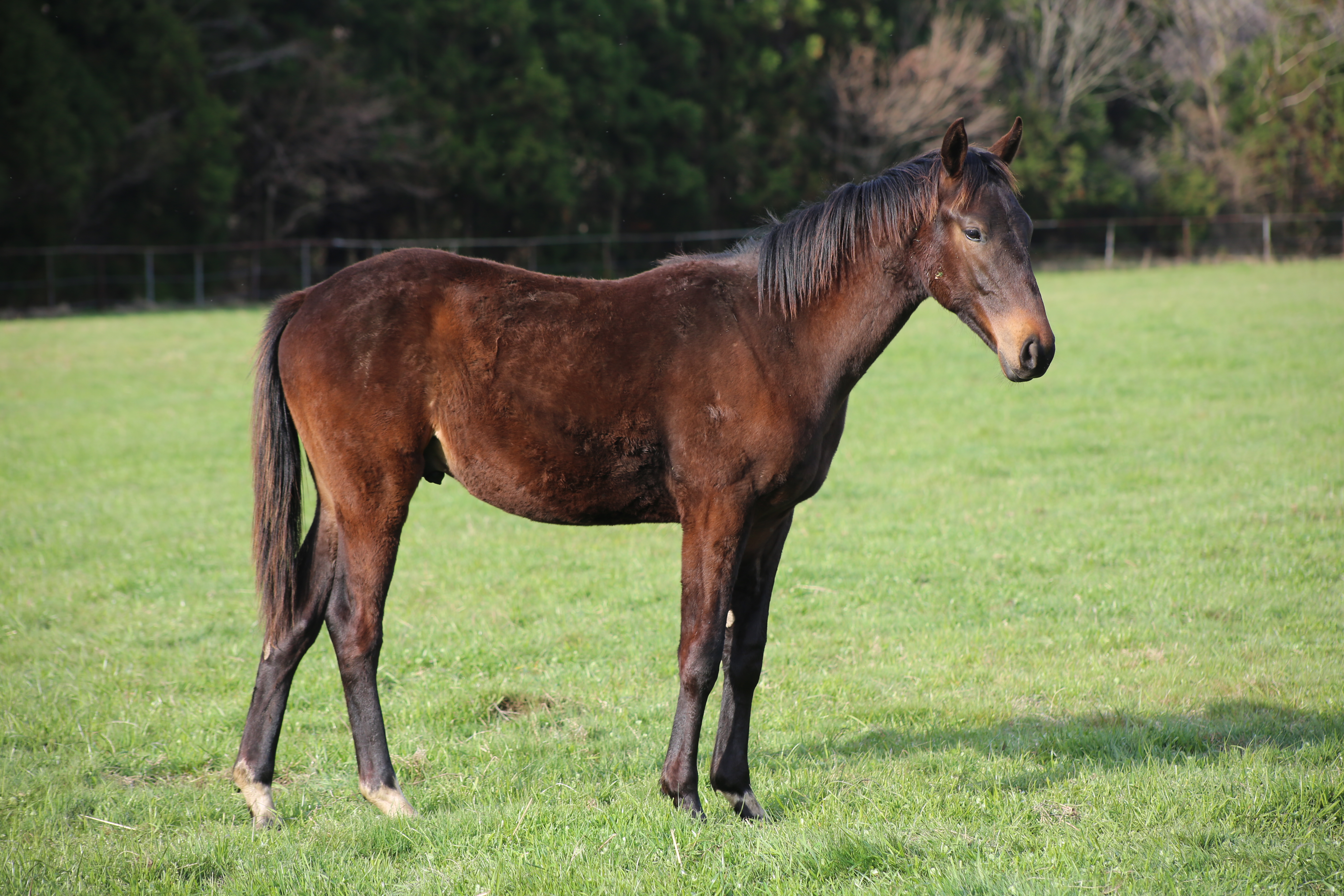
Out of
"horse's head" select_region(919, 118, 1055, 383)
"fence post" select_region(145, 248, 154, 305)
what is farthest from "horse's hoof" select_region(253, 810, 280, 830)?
"fence post" select_region(145, 248, 154, 305)

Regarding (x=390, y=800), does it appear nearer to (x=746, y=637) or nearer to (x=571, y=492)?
(x=571, y=492)

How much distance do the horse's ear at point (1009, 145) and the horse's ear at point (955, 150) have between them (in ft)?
0.72

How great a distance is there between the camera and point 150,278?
85.5 feet

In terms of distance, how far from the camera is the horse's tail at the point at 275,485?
4.03m

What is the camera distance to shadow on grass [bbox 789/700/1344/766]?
14.0 feet

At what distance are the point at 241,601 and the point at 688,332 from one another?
14.0 feet

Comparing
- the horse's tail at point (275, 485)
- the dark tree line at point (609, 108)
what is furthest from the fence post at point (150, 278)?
the horse's tail at point (275, 485)

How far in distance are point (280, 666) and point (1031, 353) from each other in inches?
113

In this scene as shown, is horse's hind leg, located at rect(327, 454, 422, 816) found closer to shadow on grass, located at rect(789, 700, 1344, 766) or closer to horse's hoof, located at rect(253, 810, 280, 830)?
horse's hoof, located at rect(253, 810, 280, 830)

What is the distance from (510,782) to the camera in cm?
409

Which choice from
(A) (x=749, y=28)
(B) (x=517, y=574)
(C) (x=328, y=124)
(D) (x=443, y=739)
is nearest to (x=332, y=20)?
(C) (x=328, y=124)

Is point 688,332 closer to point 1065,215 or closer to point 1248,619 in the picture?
point 1248,619

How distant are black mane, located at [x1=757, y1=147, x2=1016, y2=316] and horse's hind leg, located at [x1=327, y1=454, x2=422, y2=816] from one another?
1.45 meters

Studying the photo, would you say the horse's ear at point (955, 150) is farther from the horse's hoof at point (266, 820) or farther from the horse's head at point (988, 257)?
the horse's hoof at point (266, 820)
